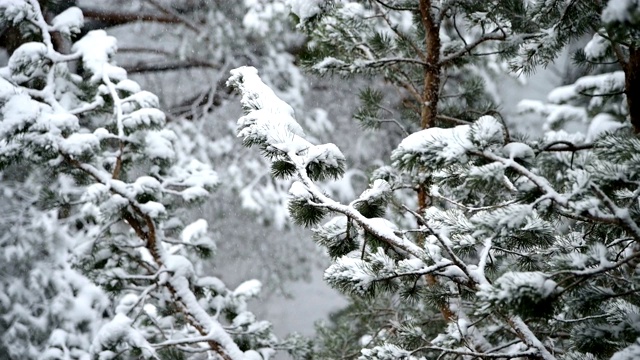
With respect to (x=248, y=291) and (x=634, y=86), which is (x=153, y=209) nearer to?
(x=248, y=291)

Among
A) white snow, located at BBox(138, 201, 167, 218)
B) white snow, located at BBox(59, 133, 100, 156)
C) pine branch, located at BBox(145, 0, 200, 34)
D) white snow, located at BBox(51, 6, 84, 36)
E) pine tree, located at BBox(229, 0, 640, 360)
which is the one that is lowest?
pine tree, located at BBox(229, 0, 640, 360)

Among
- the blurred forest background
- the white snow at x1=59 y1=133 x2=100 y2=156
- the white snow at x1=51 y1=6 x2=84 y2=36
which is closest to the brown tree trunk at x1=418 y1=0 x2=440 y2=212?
the white snow at x1=59 y1=133 x2=100 y2=156

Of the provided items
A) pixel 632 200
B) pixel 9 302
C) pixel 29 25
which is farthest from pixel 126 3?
pixel 632 200

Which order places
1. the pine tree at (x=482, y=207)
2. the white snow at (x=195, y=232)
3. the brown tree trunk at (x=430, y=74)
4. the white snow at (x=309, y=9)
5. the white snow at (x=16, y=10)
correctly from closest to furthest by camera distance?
the pine tree at (x=482, y=207) < the white snow at (x=309, y=9) < the brown tree trunk at (x=430, y=74) < the white snow at (x=16, y=10) < the white snow at (x=195, y=232)

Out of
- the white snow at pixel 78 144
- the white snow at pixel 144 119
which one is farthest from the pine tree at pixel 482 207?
the white snow at pixel 78 144

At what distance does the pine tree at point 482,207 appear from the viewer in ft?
4.20

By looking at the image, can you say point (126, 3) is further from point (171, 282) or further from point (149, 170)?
point (171, 282)

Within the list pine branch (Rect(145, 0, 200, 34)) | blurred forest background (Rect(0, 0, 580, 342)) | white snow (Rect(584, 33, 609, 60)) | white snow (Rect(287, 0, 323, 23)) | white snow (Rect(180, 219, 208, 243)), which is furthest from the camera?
pine branch (Rect(145, 0, 200, 34))

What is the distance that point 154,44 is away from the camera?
23.9 ft

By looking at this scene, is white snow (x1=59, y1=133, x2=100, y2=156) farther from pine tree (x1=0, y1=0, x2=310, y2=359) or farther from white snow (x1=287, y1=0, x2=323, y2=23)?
white snow (x1=287, y1=0, x2=323, y2=23)

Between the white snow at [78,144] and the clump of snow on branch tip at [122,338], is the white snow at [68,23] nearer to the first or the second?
the white snow at [78,144]

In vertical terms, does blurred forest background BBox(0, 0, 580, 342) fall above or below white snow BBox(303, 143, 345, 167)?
above

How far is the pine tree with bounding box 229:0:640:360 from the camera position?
4.20 feet

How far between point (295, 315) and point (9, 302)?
6502mm
